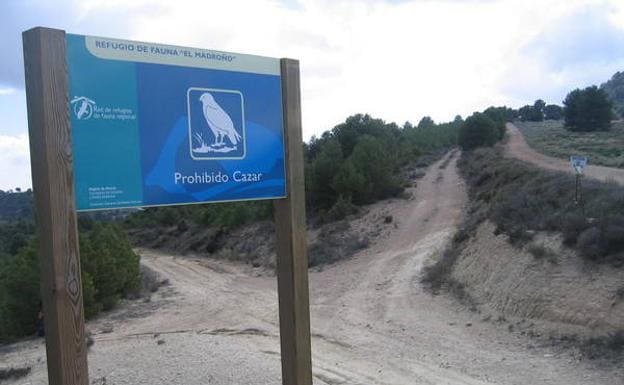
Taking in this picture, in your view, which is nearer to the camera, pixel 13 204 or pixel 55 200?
pixel 55 200

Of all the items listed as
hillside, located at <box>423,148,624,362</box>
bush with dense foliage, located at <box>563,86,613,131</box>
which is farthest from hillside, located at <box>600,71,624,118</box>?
hillside, located at <box>423,148,624,362</box>

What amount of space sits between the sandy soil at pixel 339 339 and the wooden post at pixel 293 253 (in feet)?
11.3

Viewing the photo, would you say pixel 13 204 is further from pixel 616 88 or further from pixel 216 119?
pixel 616 88

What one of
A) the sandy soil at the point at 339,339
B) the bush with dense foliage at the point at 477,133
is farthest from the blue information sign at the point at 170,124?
the bush with dense foliage at the point at 477,133

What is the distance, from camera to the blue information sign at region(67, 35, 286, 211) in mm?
3777

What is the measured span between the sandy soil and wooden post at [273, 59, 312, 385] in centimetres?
345

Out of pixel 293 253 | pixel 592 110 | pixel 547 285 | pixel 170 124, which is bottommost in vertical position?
pixel 547 285

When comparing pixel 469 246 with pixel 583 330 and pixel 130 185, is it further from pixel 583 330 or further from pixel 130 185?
pixel 130 185

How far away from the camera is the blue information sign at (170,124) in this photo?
149 inches

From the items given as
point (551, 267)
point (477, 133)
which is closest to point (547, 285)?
point (551, 267)

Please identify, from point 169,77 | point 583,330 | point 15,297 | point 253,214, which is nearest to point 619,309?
point 583,330

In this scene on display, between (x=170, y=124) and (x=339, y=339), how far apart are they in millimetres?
9122

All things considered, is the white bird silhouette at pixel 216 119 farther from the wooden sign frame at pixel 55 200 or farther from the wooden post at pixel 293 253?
the wooden sign frame at pixel 55 200

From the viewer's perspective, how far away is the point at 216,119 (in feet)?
14.4
